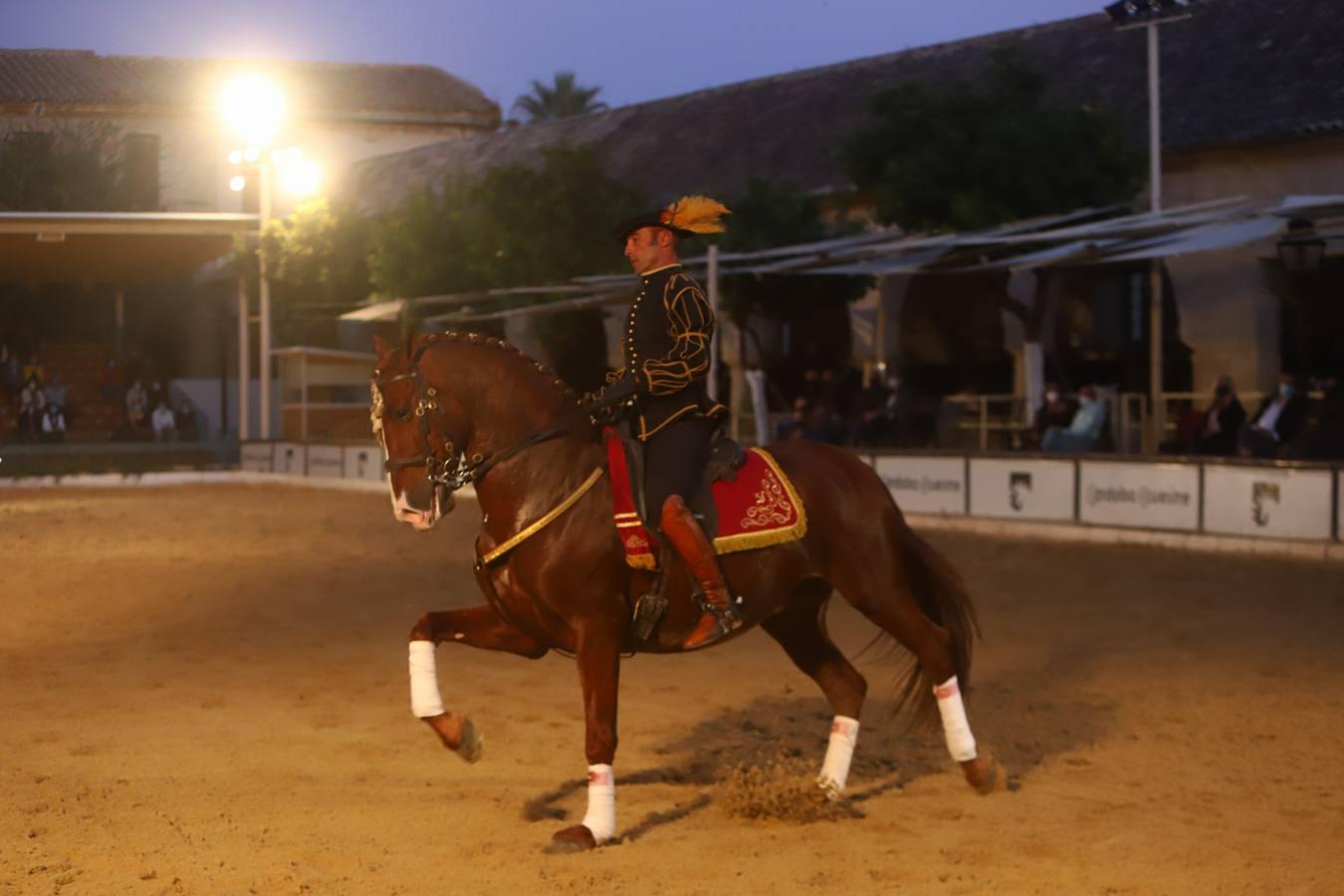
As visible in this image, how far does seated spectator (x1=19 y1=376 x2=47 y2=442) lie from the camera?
21469 mm

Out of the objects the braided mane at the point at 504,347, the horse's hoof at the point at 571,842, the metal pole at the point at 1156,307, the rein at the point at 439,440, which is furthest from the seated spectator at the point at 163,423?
the horse's hoof at the point at 571,842

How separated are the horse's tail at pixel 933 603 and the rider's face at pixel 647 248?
171 centimetres

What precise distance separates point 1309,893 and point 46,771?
5.42 meters

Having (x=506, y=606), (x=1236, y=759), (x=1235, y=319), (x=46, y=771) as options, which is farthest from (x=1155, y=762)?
(x=1235, y=319)

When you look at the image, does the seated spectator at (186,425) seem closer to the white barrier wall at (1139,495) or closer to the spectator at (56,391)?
the spectator at (56,391)

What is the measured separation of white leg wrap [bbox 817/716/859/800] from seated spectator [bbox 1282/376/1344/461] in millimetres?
11649

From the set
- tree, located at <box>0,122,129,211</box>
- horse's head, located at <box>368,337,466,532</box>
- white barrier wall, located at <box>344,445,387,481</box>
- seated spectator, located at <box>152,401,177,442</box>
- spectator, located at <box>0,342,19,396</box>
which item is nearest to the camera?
horse's head, located at <box>368,337,466,532</box>

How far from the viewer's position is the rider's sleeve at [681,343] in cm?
654

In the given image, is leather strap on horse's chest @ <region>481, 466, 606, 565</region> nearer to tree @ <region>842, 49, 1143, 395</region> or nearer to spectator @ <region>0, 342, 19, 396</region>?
spectator @ <region>0, 342, 19, 396</region>

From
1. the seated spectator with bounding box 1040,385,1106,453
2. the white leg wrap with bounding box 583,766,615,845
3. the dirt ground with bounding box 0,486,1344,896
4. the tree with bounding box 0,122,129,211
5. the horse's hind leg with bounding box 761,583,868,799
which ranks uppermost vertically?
the tree with bounding box 0,122,129,211

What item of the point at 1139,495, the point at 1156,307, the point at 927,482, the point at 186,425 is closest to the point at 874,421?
the point at 927,482

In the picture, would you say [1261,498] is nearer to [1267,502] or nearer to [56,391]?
[1267,502]

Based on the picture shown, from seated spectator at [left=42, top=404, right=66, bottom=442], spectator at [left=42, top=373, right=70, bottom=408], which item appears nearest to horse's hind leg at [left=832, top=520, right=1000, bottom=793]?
spectator at [left=42, top=373, right=70, bottom=408]

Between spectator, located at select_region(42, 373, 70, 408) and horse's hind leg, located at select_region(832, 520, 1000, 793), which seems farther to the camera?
spectator, located at select_region(42, 373, 70, 408)
